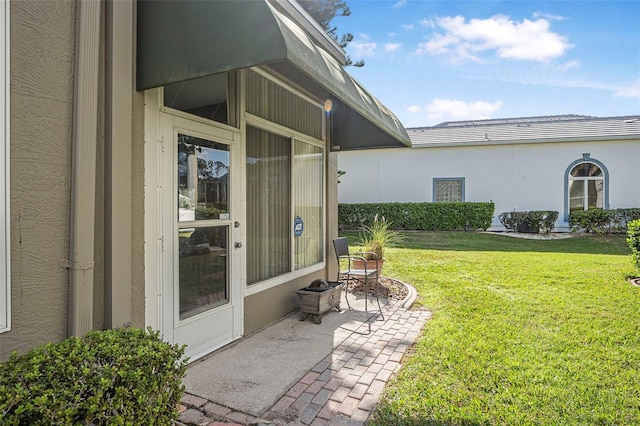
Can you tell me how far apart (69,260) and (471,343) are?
3.70 metres

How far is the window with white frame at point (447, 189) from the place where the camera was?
54.4ft

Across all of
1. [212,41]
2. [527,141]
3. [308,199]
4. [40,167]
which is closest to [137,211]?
[40,167]

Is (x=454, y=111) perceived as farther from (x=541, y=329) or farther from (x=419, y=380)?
(x=419, y=380)

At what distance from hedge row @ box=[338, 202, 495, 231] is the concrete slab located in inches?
415

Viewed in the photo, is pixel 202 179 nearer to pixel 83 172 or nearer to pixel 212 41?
pixel 83 172

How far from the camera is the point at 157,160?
3.24m

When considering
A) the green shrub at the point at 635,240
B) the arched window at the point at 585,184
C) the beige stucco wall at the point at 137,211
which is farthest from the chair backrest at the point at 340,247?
the arched window at the point at 585,184

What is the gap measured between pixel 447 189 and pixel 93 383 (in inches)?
641

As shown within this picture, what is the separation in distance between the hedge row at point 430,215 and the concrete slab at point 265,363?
10546 millimetres

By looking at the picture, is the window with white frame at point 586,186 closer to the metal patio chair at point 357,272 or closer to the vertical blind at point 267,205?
the metal patio chair at point 357,272

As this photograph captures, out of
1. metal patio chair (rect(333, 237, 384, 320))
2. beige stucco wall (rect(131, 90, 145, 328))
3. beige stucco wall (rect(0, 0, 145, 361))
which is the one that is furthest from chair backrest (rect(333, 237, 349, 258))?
beige stucco wall (rect(0, 0, 145, 361))

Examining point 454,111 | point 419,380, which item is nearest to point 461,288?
point 419,380

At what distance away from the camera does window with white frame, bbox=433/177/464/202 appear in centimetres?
1659

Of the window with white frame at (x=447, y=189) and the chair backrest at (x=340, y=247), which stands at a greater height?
the window with white frame at (x=447, y=189)
